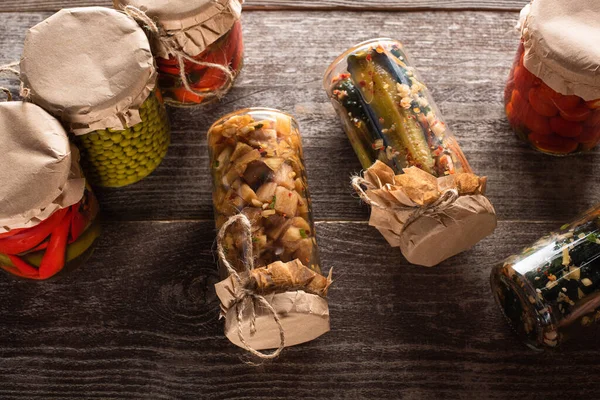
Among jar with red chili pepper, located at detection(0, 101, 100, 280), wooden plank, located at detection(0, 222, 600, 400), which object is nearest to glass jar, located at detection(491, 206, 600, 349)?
wooden plank, located at detection(0, 222, 600, 400)

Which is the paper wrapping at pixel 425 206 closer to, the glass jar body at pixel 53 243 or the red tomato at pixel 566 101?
the red tomato at pixel 566 101

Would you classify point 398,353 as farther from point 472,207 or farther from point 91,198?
point 91,198

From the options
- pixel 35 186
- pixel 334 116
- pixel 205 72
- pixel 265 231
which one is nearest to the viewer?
pixel 35 186

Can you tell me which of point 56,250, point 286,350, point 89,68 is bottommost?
point 286,350

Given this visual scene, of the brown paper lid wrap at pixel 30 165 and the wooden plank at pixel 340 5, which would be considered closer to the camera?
the brown paper lid wrap at pixel 30 165

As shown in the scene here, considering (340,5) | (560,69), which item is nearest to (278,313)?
(560,69)

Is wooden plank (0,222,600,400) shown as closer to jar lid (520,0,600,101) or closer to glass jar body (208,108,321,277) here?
glass jar body (208,108,321,277)

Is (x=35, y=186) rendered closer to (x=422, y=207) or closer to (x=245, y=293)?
(x=245, y=293)

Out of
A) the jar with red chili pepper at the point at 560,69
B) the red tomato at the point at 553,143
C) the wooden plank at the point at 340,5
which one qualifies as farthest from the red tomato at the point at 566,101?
the wooden plank at the point at 340,5
